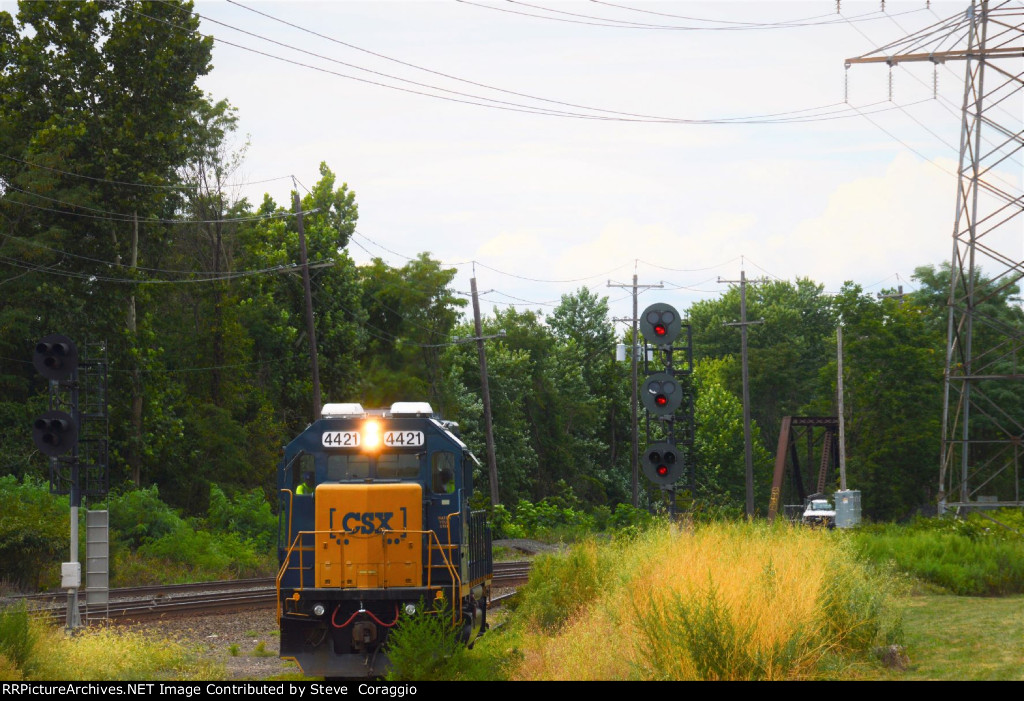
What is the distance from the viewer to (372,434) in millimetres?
15305

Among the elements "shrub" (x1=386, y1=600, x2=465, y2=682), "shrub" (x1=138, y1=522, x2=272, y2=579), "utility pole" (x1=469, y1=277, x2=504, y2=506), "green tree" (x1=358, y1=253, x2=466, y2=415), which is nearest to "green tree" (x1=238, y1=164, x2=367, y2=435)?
"green tree" (x1=358, y1=253, x2=466, y2=415)

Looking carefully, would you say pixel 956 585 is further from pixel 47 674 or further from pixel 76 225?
pixel 76 225

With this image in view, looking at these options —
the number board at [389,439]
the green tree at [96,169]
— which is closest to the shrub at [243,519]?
the green tree at [96,169]

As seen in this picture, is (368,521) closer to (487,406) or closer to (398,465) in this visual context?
(398,465)

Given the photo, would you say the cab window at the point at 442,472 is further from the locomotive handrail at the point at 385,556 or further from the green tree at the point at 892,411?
the green tree at the point at 892,411

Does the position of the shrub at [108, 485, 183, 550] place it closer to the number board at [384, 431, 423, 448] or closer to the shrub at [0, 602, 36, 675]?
the shrub at [0, 602, 36, 675]

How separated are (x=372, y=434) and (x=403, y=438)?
43 centimetres

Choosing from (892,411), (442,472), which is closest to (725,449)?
(892,411)

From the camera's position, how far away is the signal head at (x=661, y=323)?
720 inches

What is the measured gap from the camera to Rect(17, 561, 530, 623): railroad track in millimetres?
21719

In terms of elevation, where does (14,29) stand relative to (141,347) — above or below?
above
